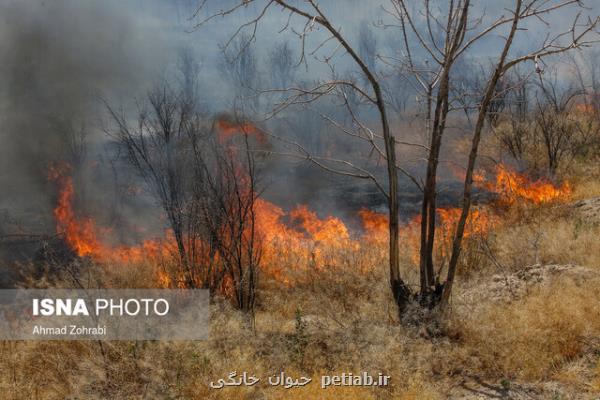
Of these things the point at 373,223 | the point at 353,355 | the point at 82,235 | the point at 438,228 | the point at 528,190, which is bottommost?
the point at 353,355

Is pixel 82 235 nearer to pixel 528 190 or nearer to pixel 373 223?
pixel 373 223

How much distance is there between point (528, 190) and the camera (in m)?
13.6

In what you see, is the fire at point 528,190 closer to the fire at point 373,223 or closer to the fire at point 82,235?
the fire at point 373,223

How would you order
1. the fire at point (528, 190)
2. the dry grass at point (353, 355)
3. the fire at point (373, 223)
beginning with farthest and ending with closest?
the fire at point (528, 190) → the fire at point (373, 223) → the dry grass at point (353, 355)

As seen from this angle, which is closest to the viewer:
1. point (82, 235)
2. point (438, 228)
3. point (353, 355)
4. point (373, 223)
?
point (353, 355)

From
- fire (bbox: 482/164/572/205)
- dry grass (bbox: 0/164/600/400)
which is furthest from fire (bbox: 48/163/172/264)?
fire (bbox: 482/164/572/205)

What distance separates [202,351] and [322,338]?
4.50 ft

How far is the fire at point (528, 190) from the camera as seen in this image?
12508 mm

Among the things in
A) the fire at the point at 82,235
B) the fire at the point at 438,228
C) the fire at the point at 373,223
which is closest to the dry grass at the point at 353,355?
the fire at the point at 438,228

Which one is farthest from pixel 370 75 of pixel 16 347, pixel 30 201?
pixel 30 201

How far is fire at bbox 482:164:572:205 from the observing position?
41.0 feet

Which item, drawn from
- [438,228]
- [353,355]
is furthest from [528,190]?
[353,355]

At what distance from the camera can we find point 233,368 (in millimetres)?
4613

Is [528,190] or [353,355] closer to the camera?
[353,355]
